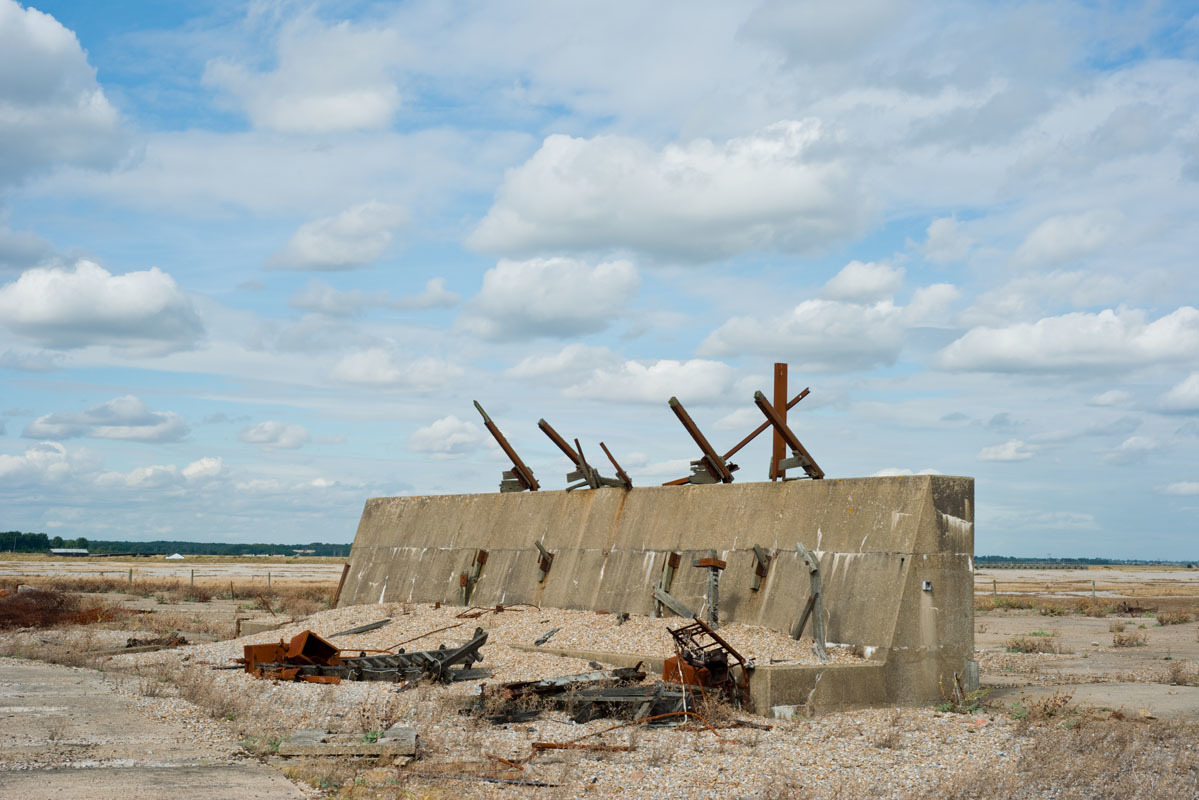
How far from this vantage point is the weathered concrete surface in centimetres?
862

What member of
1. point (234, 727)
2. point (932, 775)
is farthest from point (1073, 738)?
point (234, 727)

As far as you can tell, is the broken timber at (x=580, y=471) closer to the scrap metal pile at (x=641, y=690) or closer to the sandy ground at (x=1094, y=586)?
the scrap metal pile at (x=641, y=690)

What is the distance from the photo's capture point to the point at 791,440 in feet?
52.0

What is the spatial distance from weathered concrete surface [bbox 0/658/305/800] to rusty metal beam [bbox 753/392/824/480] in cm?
822

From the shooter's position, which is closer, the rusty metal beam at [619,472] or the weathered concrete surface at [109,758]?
the weathered concrete surface at [109,758]

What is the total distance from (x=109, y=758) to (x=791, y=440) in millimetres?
9572

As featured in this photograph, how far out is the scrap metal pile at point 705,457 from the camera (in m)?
15.8

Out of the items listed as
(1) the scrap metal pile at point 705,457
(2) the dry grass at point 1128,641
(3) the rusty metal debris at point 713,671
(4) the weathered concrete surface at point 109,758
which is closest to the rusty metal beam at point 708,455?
(1) the scrap metal pile at point 705,457

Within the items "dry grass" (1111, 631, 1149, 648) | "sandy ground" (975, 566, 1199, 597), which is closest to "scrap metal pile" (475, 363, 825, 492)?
"dry grass" (1111, 631, 1149, 648)

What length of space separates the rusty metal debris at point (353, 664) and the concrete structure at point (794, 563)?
1.98 meters

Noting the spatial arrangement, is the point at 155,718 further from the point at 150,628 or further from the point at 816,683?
the point at 150,628

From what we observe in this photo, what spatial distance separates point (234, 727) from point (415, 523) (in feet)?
39.0

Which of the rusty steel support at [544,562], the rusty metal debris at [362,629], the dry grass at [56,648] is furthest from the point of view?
the rusty metal debris at [362,629]

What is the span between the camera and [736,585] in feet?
50.5
